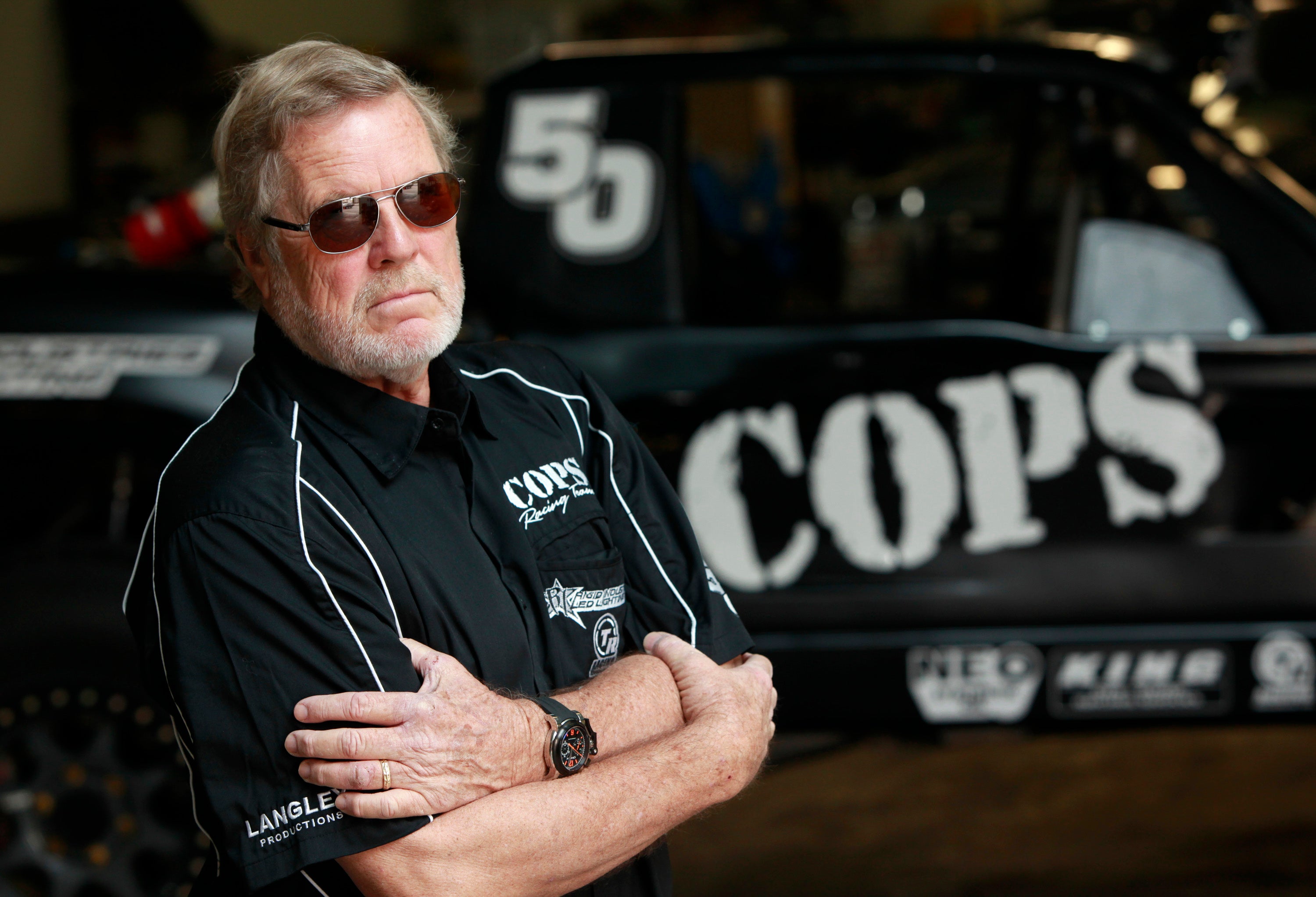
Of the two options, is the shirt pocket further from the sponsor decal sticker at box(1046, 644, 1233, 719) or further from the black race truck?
the sponsor decal sticker at box(1046, 644, 1233, 719)

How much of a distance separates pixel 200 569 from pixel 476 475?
12.2 inches

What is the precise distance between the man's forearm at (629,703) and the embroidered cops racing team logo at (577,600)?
0.07 m

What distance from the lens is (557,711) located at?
3.88ft

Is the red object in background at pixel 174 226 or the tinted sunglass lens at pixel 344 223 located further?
the red object in background at pixel 174 226

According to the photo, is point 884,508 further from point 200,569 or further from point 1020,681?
point 200,569

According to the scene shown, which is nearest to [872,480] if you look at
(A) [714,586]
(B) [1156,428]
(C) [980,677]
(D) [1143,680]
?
(C) [980,677]

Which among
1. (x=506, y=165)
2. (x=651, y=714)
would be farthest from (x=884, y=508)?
(x=651, y=714)

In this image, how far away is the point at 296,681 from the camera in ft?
3.49

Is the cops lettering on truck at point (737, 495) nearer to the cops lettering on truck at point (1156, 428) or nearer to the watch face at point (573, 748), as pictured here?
the cops lettering on truck at point (1156, 428)

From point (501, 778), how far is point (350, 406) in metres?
0.39

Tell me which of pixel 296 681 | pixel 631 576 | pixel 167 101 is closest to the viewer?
pixel 296 681

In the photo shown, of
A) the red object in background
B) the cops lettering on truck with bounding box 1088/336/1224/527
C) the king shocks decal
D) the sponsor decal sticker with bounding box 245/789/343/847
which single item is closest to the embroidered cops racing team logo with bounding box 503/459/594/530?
the sponsor decal sticker with bounding box 245/789/343/847

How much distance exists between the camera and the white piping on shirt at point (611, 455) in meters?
1.42

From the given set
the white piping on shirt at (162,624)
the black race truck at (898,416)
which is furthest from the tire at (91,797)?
the white piping on shirt at (162,624)
